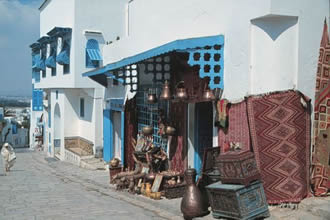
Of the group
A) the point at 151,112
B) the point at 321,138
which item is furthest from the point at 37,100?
the point at 321,138

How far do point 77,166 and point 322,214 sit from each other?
13366 millimetres

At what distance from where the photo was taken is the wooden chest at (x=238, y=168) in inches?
253

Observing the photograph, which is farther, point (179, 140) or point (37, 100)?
point (37, 100)

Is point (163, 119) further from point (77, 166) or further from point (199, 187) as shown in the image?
point (77, 166)

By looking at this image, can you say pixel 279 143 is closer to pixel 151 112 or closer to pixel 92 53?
pixel 151 112

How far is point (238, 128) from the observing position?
722 cm

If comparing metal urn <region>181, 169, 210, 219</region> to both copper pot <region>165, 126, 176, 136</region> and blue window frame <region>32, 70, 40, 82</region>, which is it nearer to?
copper pot <region>165, 126, 176, 136</region>

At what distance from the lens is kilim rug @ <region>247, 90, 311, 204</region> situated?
6.85m

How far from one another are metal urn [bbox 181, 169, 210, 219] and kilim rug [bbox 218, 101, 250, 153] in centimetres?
88

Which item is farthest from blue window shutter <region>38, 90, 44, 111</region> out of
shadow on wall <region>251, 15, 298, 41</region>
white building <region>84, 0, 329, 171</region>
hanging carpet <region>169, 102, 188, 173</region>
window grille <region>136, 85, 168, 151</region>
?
shadow on wall <region>251, 15, 298, 41</region>

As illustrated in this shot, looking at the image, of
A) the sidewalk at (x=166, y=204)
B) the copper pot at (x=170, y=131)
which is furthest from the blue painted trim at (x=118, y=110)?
the copper pot at (x=170, y=131)

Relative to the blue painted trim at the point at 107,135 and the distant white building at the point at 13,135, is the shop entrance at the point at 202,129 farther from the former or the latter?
the distant white building at the point at 13,135

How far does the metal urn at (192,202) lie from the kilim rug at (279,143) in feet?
3.73

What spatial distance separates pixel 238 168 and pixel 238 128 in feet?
3.22
